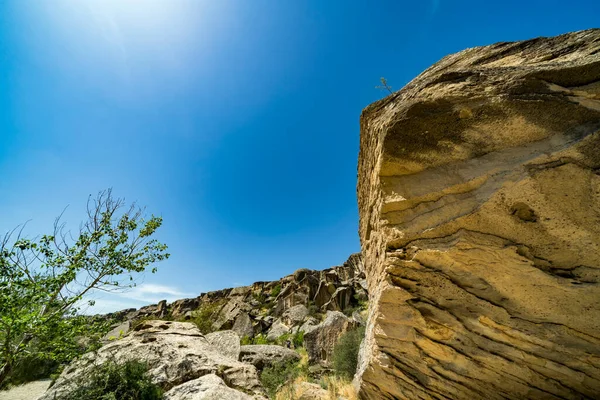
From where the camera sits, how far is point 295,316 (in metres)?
26.7

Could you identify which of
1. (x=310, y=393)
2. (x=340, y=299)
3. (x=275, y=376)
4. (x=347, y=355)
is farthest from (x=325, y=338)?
(x=340, y=299)

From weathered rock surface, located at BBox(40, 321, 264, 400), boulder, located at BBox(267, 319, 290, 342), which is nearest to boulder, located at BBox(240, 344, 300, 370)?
weathered rock surface, located at BBox(40, 321, 264, 400)

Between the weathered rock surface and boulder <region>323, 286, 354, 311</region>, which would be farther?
boulder <region>323, 286, 354, 311</region>

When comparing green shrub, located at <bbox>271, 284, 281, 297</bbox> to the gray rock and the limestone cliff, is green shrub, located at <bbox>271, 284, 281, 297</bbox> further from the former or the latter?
the gray rock

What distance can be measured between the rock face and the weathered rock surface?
519 cm

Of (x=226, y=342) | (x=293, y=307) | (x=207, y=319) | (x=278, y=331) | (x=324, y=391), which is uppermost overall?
(x=207, y=319)

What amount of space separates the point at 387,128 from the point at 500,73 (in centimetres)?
146

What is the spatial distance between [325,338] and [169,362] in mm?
9460

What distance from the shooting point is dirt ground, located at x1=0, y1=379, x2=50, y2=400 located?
12863 millimetres

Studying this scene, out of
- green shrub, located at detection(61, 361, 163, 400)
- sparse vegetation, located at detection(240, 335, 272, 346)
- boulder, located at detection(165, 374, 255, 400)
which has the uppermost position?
sparse vegetation, located at detection(240, 335, 272, 346)

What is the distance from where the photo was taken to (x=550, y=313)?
329 centimetres

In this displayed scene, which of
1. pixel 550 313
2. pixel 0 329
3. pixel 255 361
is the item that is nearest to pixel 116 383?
pixel 0 329

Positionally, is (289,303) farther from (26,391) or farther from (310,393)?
(310,393)

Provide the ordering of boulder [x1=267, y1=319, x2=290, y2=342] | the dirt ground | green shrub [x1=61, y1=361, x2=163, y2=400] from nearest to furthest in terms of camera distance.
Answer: green shrub [x1=61, y1=361, x2=163, y2=400]
the dirt ground
boulder [x1=267, y1=319, x2=290, y2=342]
